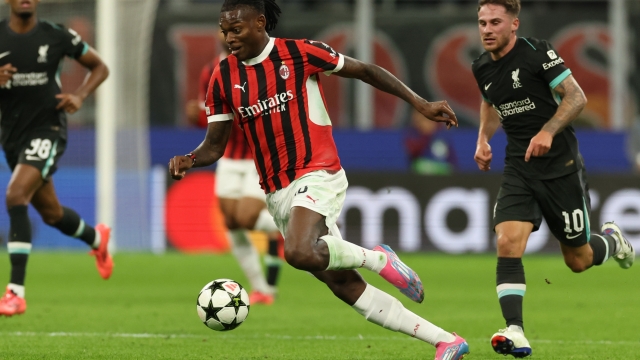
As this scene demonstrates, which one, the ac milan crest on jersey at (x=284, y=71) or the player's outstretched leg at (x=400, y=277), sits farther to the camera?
the ac milan crest on jersey at (x=284, y=71)

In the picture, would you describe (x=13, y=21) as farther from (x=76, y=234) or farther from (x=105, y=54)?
(x=105, y=54)

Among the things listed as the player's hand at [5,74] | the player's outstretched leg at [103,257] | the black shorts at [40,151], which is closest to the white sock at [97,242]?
the player's outstretched leg at [103,257]

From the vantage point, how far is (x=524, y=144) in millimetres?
7215

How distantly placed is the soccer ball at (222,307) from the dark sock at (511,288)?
5.19 feet

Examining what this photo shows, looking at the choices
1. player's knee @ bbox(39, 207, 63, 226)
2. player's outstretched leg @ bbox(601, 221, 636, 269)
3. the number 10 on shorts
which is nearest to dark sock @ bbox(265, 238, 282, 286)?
player's knee @ bbox(39, 207, 63, 226)

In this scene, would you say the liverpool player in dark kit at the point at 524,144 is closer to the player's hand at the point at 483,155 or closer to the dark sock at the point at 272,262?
the player's hand at the point at 483,155

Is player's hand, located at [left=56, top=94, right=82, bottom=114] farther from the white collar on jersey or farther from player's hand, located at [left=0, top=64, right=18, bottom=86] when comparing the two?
the white collar on jersey

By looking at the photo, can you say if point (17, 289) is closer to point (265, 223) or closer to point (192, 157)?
point (192, 157)

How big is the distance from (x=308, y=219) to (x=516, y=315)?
5.02 ft

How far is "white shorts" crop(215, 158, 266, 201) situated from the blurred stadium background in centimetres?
538

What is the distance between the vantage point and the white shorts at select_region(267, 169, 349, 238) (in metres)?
6.10

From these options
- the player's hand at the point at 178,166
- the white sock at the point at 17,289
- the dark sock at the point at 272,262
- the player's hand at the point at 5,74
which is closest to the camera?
the player's hand at the point at 178,166

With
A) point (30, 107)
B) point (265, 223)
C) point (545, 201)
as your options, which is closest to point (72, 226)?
point (30, 107)

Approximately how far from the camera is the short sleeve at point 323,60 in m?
6.36
